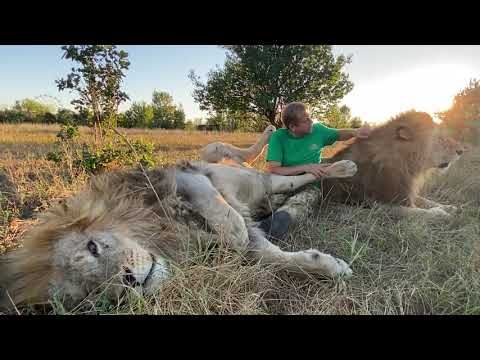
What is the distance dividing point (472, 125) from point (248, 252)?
412 cm

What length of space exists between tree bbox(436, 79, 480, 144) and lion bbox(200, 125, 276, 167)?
2180 mm

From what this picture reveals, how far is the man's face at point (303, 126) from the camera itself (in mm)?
4227

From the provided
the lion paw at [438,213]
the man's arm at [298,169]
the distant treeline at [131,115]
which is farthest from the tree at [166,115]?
the lion paw at [438,213]

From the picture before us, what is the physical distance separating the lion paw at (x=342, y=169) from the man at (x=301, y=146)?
0.24ft

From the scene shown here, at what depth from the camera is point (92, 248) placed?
2090 millimetres

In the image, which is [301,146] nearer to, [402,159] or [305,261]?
[402,159]

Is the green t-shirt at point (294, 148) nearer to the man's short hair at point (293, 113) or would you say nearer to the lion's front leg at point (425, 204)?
the man's short hair at point (293, 113)

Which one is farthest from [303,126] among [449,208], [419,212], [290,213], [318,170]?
[449,208]

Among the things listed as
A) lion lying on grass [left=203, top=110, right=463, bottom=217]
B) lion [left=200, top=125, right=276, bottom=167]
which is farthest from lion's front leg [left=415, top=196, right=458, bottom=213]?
lion [left=200, top=125, right=276, bottom=167]

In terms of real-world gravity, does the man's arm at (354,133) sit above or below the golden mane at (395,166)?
above

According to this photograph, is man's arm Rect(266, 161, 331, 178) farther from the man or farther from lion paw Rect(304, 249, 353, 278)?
lion paw Rect(304, 249, 353, 278)
